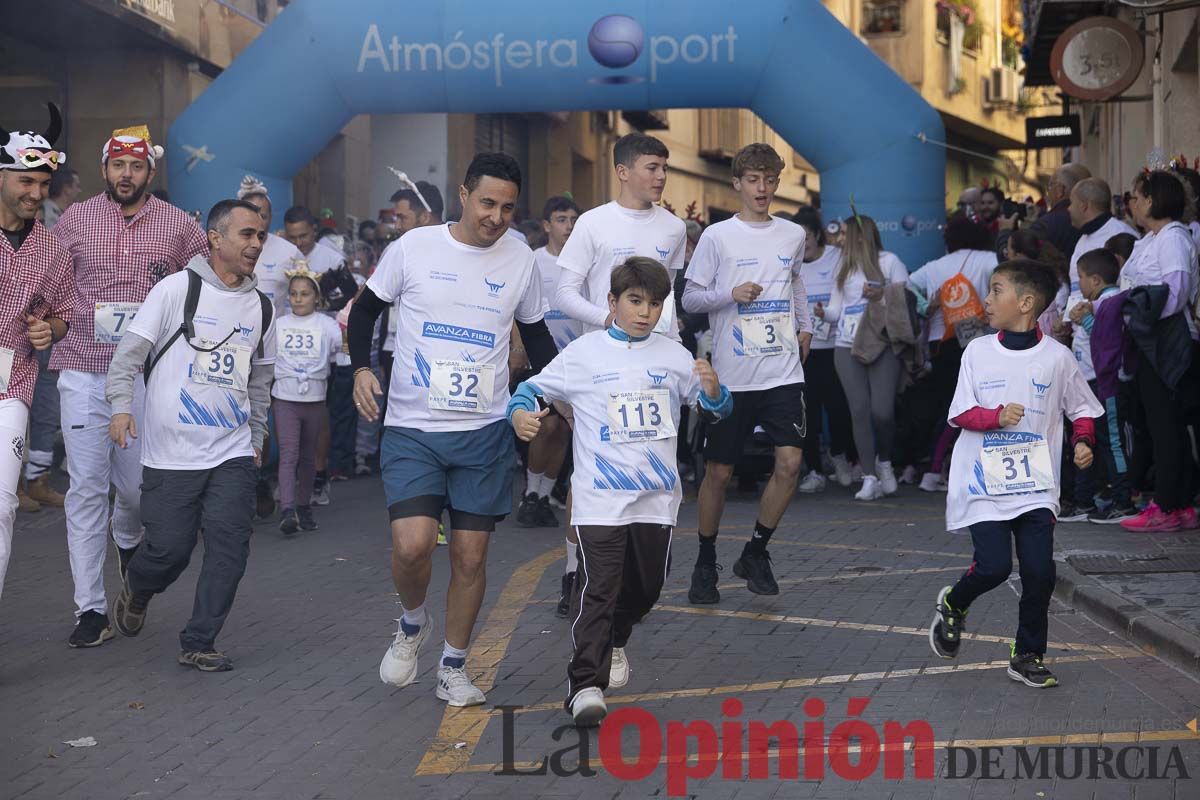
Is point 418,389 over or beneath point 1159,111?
beneath

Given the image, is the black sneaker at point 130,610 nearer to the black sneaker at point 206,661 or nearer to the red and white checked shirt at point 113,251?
the black sneaker at point 206,661

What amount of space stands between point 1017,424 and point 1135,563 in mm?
2654

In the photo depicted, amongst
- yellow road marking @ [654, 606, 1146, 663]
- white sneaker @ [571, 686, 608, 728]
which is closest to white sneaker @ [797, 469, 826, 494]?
yellow road marking @ [654, 606, 1146, 663]

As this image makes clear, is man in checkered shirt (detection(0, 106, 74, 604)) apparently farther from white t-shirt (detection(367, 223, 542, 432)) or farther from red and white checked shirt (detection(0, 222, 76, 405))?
white t-shirt (detection(367, 223, 542, 432))

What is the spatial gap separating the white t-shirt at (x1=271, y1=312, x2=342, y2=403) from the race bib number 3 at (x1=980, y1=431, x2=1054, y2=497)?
226 inches

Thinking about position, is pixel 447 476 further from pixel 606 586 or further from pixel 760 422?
pixel 760 422

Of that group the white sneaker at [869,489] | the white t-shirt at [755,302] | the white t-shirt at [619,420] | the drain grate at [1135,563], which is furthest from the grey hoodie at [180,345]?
the white sneaker at [869,489]

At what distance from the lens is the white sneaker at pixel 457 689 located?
600cm

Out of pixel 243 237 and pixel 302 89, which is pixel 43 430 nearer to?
pixel 302 89

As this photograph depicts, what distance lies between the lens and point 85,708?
6.15 metres

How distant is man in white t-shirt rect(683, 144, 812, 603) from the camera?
7910 mm

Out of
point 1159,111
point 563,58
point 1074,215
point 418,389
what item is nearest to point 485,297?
point 418,389

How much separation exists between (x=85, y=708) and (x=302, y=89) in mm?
9391

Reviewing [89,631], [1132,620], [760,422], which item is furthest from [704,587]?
[89,631]
